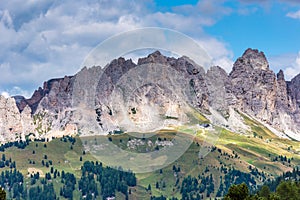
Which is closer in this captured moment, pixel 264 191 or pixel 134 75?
pixel 134 75

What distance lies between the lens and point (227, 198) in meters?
87.7

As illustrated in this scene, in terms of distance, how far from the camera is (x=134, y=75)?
125688mm

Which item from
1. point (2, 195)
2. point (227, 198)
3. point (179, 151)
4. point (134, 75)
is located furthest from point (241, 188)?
point (134, 75)

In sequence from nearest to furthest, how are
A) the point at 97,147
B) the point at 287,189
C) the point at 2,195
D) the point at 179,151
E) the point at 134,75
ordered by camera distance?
the point at 2,195
the point at 179,151
the point at 97,147
the point at 134,75
the point at 287,189

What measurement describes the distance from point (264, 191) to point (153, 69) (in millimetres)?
43560

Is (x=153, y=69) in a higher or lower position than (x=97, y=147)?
higher

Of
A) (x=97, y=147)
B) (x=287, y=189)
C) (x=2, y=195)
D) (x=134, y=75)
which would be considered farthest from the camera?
(x=287, y=189)

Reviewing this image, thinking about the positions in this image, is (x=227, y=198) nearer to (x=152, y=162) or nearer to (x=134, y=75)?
(x=134, y=75)

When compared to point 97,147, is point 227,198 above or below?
below

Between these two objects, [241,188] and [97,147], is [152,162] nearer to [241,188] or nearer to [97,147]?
[97,147]

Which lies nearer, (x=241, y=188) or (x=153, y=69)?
(x=241, y=188)

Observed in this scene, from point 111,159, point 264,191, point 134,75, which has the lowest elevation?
point 264,191

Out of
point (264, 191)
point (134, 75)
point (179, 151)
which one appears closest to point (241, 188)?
point (179, 151)

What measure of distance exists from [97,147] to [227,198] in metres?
36.1
